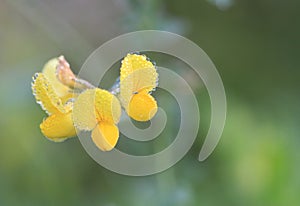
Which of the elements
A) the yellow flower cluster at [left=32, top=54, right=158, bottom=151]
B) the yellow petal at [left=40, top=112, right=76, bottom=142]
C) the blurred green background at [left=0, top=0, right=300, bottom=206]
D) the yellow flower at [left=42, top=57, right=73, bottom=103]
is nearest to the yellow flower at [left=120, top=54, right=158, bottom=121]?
the yellow flower cluster at [left=32, top=54, right=158, bottom=151]

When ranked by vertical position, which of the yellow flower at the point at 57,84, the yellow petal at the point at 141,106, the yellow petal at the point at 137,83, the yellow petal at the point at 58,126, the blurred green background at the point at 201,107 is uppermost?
the blurred green background at the point at 201,107

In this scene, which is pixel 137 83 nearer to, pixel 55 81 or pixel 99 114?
pixel 99 114

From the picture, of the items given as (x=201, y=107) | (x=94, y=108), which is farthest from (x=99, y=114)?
(x=201, y=107)

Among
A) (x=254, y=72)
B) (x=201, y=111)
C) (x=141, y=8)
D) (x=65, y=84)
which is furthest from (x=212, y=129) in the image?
(x=65, y=84)

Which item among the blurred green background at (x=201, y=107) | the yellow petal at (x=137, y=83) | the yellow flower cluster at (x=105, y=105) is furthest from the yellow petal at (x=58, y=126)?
the blurred green background at (x=201, y=107)

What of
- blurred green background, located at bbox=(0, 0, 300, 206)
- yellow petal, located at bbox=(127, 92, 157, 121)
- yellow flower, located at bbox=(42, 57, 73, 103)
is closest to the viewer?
yellow petal, located at bbox=(127, 92, 157, 121)

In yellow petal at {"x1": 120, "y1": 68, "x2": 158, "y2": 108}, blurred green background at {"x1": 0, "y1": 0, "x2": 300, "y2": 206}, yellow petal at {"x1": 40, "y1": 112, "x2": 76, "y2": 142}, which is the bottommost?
yellow petal at {"x1": 40, "y1": 112, "x2": 76, "y2": 142}

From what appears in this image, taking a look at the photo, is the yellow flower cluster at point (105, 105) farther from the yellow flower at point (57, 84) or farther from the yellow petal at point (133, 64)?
the yellow flower at point (57, 84)

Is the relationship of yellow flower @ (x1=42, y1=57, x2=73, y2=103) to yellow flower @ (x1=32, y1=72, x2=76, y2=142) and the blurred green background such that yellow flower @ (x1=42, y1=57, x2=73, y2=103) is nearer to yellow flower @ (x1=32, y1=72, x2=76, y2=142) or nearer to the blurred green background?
yellow flower @ (x1=32, y1=72, x2=76, y2=142)
